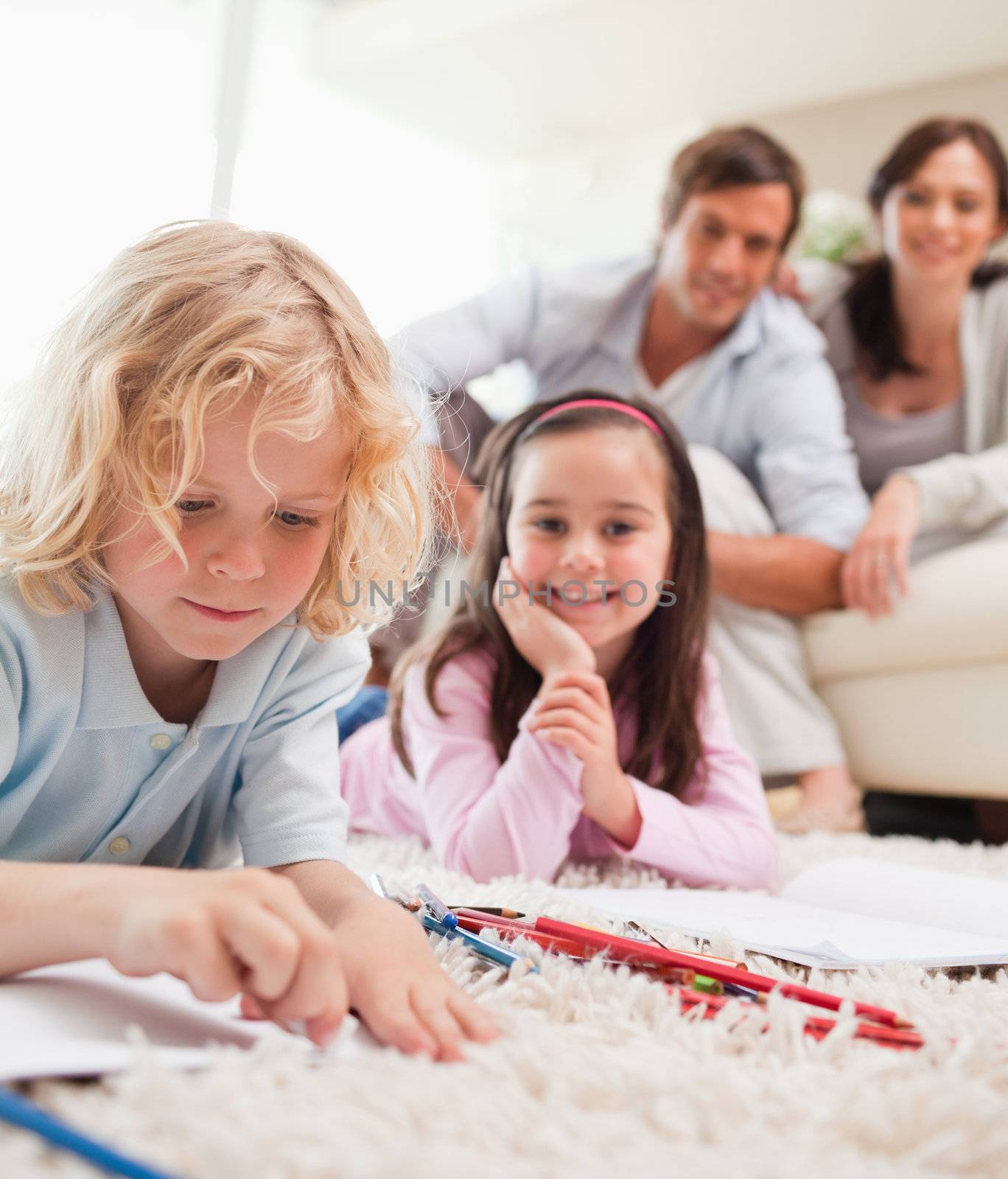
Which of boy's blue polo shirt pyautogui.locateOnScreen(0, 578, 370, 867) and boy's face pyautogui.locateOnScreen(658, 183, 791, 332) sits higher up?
boy's face pyautogui.locateOnScreen(658, 183, 791, 332)

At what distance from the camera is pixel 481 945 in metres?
0.60

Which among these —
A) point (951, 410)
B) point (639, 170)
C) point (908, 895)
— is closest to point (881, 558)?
point (951, 410)

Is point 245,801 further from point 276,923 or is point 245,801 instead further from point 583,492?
point 583,492

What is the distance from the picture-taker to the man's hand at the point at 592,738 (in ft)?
3.05

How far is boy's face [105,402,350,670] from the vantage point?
0.61m

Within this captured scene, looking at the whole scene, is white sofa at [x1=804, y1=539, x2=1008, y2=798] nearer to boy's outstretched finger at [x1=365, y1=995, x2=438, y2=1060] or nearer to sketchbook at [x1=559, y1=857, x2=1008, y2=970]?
sketchbook at [x1=559, y1=857, x2=1008, y2=970]

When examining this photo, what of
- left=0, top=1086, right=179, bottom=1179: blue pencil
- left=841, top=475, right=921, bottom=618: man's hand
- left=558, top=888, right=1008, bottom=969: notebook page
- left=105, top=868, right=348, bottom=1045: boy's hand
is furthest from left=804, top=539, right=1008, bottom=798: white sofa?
left=0, top=1086, right=179, bottom=1179: blue pencil

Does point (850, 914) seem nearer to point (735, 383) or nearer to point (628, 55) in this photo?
point (735, 383)

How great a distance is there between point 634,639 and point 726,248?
2.64 ft

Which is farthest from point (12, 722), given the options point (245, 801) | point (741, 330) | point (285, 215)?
point (285, 215)

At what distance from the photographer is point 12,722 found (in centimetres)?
62

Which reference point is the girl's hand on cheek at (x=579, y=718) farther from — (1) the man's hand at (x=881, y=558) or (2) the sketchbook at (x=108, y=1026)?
(1) the man's hand at (x=881, y=558)

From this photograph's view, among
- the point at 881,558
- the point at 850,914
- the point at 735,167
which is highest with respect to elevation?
the point at 735,167

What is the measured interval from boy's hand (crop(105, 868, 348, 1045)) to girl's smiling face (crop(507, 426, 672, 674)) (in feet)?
2.13
